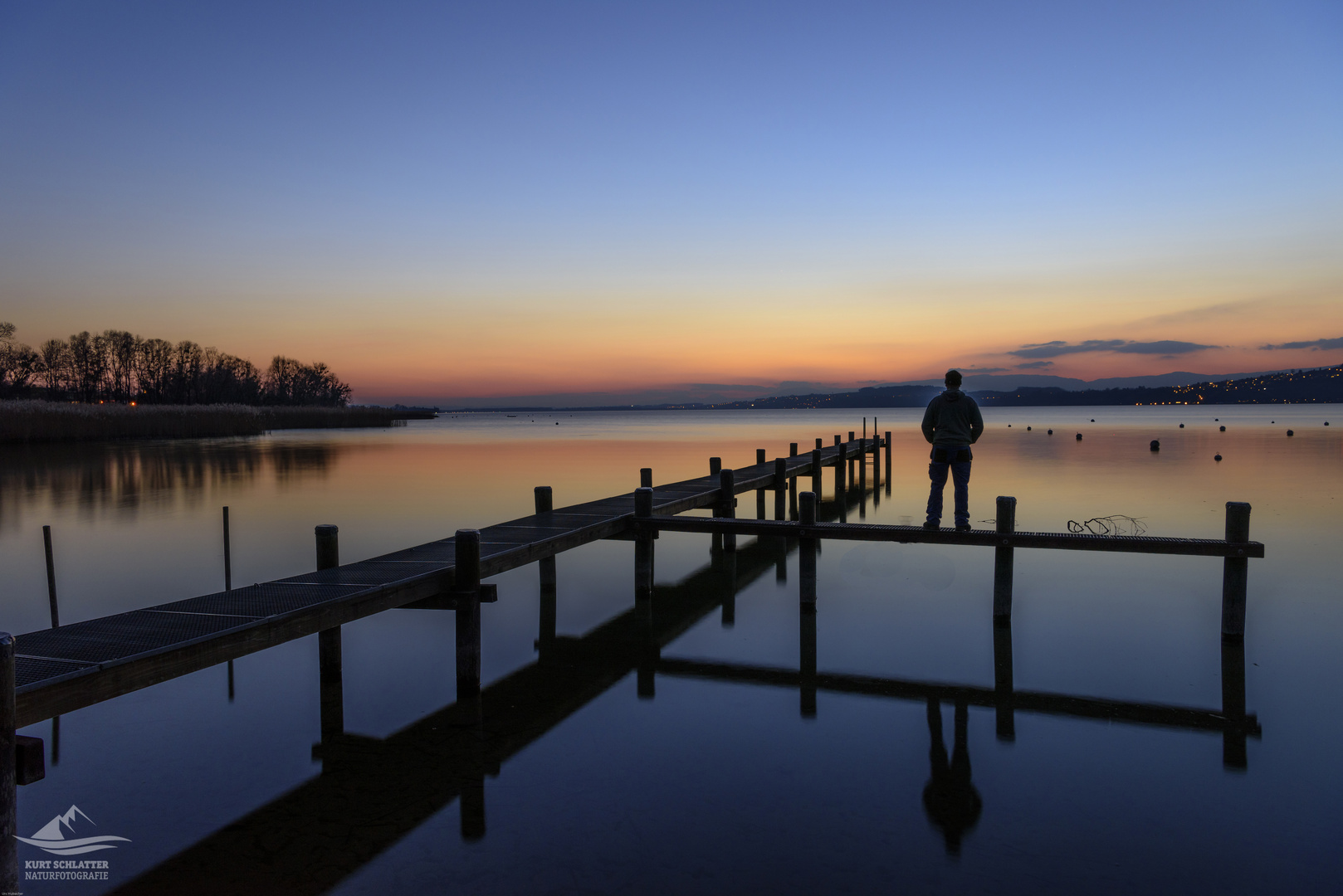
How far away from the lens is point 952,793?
22.3ft

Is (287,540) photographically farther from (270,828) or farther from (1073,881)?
(1073,881)

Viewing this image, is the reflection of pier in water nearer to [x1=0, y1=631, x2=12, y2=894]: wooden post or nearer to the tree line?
[x1=0, y1=631, x2=12, y2=894]: wooden post

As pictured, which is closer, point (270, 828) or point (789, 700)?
point (270, 828)

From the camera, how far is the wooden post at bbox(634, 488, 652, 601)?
12789mm

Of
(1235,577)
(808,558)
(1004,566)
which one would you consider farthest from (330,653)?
(1235,577)

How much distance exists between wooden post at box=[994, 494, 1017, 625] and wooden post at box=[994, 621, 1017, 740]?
0.16 m

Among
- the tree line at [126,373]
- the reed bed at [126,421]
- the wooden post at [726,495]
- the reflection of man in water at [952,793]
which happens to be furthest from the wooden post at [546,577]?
the tree line at [126,373]

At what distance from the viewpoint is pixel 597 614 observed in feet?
41.9

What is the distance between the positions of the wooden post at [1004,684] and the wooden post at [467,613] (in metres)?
5.21

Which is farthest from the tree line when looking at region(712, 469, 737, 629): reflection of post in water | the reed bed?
region(712, 469, 737, 629): reflection of post in water

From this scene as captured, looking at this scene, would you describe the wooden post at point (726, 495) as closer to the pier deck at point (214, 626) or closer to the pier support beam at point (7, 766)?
the pier deck at point (214, 626)

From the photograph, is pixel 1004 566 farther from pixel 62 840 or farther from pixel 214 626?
pixel 62 840

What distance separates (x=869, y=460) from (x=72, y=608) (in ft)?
131

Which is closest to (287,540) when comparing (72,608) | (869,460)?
(72,608)
